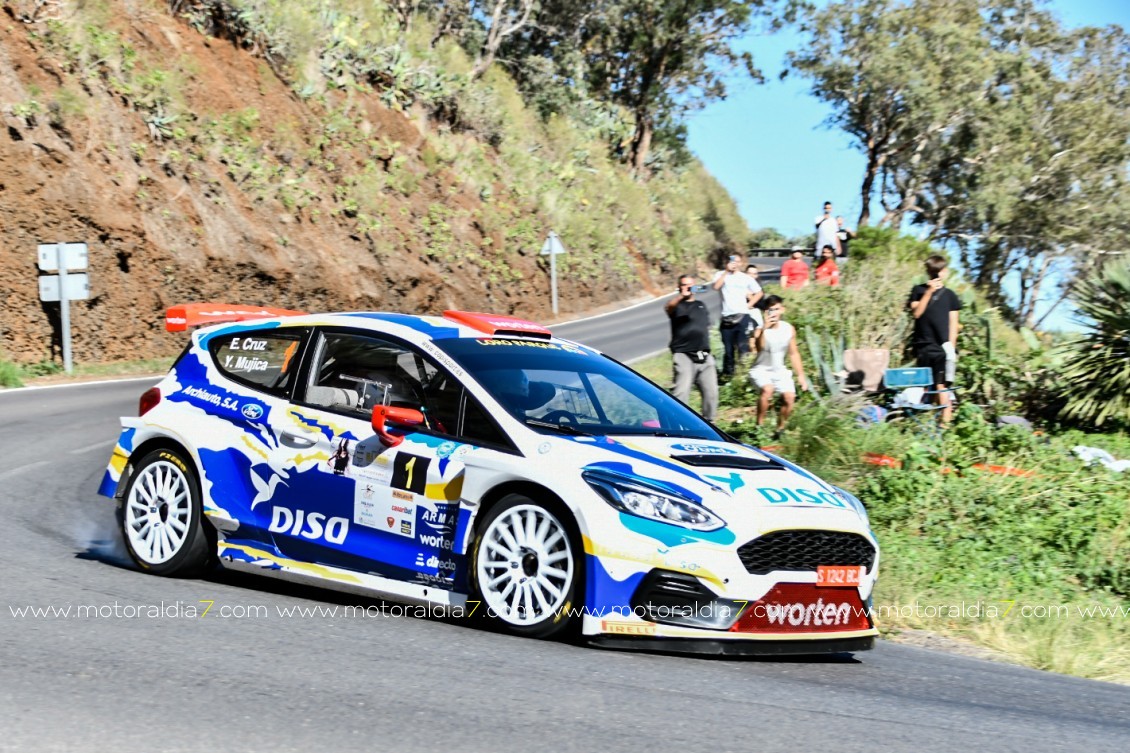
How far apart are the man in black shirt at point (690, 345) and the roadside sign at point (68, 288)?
13.4 meters

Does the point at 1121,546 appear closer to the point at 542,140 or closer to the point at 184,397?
the point at 184,397

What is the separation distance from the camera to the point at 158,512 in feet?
25.3

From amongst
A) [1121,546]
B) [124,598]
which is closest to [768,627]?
[124,598]

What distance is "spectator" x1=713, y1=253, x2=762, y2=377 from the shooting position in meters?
17.8

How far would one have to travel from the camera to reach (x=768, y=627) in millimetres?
6125

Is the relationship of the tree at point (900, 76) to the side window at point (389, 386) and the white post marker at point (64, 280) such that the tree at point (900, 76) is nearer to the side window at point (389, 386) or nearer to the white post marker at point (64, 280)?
the white post marker at point (64, 280)

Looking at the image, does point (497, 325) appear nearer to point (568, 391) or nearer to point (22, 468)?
point (568, 391)

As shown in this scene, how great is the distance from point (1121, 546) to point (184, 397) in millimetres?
7010

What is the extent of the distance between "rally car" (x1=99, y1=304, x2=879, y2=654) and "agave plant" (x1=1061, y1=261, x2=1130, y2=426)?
8849 mm

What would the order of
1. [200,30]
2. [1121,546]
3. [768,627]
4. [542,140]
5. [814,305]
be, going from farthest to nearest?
[542,140] → [200,30] → [814,305] → [1121,546] → [768,627]

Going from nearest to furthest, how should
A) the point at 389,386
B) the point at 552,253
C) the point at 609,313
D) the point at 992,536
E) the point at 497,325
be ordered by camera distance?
the point at 389,386 < the point at 497,325 < the point at 992,536 < the point at 552,253 < the point at 609,313

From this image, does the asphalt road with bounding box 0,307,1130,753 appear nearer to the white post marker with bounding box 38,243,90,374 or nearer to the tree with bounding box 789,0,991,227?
the white post marker with bounding box 38,243,90,374

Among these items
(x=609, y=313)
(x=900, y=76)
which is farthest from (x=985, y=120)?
(x=609, y=313)

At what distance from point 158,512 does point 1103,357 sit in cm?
1144
